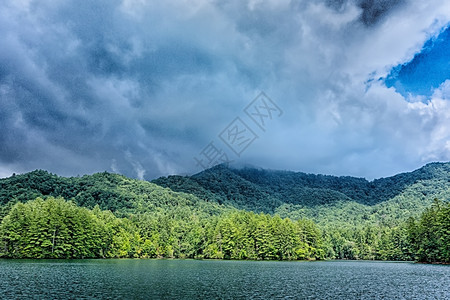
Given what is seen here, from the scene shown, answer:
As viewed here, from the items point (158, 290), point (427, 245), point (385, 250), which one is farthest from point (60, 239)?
point (385, 250)

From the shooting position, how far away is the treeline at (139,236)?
10144 cm

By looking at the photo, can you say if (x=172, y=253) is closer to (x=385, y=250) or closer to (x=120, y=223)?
(x=120, y=223)

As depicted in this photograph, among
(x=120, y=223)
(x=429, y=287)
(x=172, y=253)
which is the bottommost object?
(x=429, y=287)

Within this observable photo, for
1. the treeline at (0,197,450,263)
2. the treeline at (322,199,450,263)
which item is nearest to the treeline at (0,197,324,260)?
the treeline at (0,197,450,263)

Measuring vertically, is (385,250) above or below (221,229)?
below

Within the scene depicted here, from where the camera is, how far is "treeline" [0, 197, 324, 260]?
10144 centimetres

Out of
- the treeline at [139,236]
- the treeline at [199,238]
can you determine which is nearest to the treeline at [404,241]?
the treeline at [199,238]

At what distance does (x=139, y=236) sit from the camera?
146 metres

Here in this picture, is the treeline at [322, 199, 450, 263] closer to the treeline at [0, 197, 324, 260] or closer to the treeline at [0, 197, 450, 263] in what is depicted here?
the treeline at [0, 197, 450, 263]

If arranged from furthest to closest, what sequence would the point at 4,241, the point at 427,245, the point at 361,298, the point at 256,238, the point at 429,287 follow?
the point at 256,238 → the point at 427,245 → the point at 4,241 → the point at 429,287 → the point at 361,298

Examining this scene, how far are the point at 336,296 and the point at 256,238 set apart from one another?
92.1 metres

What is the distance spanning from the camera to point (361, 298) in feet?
128

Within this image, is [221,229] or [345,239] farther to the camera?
[345,239]

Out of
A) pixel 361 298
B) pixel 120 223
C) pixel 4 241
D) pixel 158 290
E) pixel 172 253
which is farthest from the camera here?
pixel 172 253
